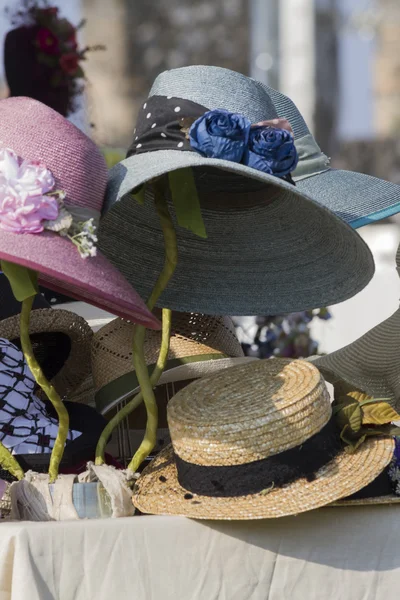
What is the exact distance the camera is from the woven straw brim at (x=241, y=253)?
184 cm

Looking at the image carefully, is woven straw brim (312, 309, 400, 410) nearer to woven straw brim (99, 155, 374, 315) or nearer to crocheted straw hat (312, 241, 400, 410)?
crocheted straw hat (312, 241, 400, 410)

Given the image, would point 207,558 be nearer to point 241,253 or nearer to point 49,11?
point 241,253

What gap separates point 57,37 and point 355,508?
2510 millimetres

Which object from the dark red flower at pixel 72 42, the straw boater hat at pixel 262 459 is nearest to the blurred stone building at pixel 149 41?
the dark red flower at pixel 72 42

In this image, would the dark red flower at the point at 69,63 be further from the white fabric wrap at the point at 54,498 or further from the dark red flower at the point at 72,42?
the white fabric wrap at the point at 54,498

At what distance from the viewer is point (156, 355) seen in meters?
1.82

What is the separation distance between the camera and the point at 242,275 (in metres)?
1.93

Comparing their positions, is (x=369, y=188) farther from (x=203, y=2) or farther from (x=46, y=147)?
(x=203, y=2)

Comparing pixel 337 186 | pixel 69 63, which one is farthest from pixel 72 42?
pixel 337 186

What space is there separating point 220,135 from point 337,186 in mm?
638

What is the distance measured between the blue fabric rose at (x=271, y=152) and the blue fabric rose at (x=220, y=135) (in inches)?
0.7

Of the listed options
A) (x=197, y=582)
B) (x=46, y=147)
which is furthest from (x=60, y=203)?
(x=197, y=582)

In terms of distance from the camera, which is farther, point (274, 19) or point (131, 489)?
point (274, 19)

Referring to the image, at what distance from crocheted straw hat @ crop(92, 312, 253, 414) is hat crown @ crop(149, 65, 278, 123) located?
423 millimetres
